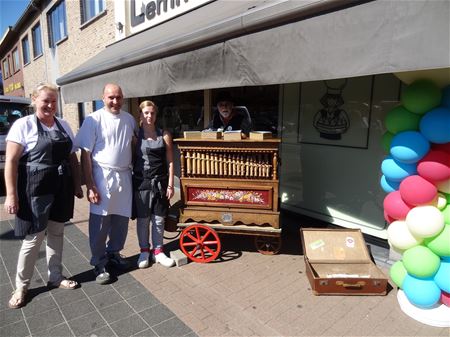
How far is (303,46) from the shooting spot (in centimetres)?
237

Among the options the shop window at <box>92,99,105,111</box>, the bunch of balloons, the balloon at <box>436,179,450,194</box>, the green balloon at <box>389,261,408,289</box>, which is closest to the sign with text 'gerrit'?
the shop window at <box>92,99,105,111</box>

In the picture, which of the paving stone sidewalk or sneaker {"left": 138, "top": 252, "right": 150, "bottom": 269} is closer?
the paving stone sidewalk

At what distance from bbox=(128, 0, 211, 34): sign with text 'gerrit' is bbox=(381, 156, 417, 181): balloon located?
4.05 meters

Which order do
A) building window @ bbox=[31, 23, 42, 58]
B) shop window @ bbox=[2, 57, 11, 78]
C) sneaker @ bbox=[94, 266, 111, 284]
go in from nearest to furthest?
1. sneaker @ bbox=[94, 266, 111, 284]
2. building window @ bbox=[31, 23, 42, 58]
3. shop window @ bbox=[2, 57, 11, 78]

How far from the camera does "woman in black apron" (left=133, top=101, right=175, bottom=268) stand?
10.2 ft

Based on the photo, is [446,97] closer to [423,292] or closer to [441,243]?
[441,243]

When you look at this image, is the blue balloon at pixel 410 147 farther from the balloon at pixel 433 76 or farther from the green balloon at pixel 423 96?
the balloon at pixel 433 76

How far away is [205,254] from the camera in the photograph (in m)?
3.49

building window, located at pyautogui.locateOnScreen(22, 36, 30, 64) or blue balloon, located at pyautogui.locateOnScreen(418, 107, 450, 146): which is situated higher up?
building window, located at pyautogui.locateOnScreen(22, 36, 30, 64)

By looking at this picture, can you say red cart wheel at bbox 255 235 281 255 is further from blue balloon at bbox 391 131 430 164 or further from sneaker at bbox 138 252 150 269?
blue balloon at bbox 391 131 430 164

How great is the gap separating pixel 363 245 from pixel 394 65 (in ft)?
6.05

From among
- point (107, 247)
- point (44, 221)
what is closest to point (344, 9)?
point (44, 221)

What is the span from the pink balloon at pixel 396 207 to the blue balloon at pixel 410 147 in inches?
12.7

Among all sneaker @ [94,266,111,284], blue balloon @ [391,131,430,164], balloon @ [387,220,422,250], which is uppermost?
blue balloon @ [391,131,430,164]
